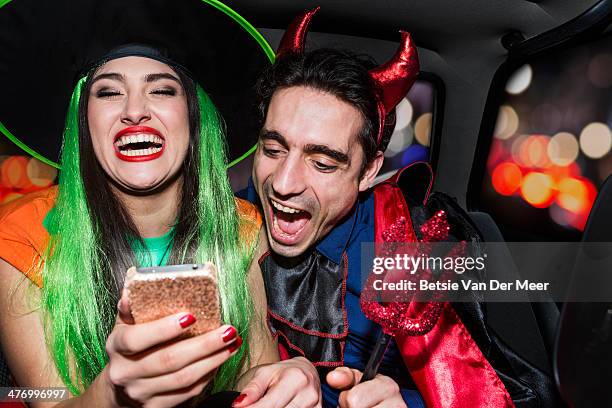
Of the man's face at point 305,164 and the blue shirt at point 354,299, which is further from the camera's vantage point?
the blue shirt at point 354,299

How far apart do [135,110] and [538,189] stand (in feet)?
9.49

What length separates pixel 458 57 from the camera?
2.18 meters

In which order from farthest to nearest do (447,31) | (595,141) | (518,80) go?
(595,141)
(518,80)
(447,31)

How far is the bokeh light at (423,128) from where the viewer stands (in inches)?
93.5

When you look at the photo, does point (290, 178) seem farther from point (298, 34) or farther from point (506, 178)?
point (506, 178)

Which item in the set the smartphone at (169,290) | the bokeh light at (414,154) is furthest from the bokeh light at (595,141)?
the smartphone at (169,290)

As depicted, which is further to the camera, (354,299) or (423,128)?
(423,128)

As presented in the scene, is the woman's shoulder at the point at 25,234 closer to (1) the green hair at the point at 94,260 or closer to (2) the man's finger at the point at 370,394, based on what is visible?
(1) the green hair at the point at 94,260

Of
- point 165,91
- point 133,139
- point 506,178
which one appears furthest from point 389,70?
point 506,178

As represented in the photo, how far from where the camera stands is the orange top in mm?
1253

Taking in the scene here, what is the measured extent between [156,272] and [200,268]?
0.07 meters

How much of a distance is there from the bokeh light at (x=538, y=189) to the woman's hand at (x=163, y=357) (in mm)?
2643

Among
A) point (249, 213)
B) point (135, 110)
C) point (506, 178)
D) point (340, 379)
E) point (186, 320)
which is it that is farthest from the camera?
point (506, 178)

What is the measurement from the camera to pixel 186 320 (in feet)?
2.64
